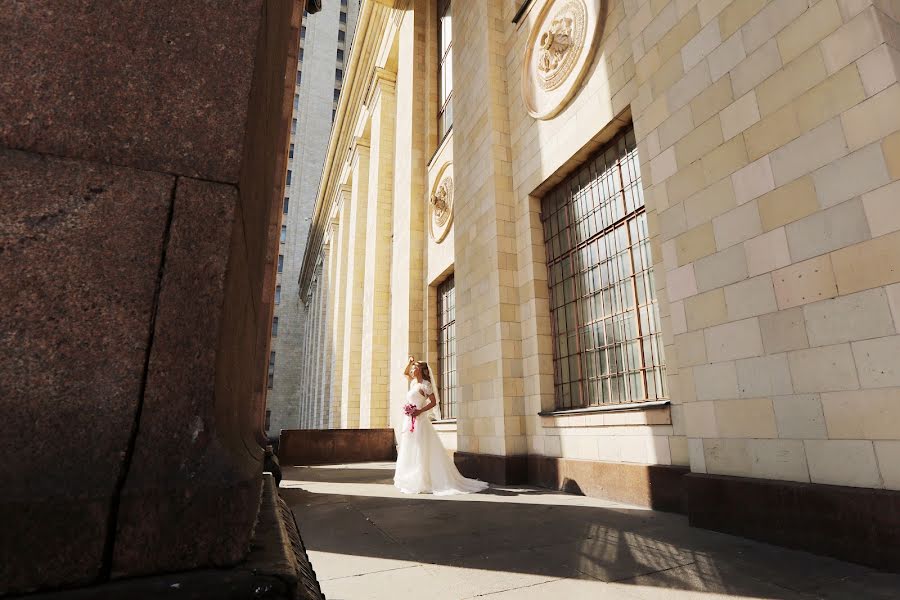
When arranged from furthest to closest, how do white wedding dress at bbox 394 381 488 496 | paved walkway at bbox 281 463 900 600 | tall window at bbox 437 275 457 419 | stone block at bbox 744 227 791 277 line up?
1. tall window at bbox 437 275 457 419
2. white wedding dress at bbox 394 381 488 496
3. stone block at bbox 744 227 791 277
4. paved walkway at bbox 281 463 900 600

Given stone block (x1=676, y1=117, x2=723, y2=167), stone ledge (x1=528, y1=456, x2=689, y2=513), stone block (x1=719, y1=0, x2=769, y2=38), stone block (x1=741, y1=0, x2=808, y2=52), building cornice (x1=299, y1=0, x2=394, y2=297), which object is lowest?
stone ledge (x1=528, y1=456, x2=689, y2=513)

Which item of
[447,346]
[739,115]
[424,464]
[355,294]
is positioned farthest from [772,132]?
[355,294]

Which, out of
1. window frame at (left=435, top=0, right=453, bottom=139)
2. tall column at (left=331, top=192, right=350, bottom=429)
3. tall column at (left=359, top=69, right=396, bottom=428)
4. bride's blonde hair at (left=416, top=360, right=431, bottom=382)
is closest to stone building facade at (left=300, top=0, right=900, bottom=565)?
bride's blonde hair at (left=416, top=360, right=431, bottom=382)

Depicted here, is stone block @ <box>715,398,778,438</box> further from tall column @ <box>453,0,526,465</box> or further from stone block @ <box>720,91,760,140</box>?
tall column @ <box>453,0,526,465</box>

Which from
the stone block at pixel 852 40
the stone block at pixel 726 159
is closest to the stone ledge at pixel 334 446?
the stone block at pixel 726 159

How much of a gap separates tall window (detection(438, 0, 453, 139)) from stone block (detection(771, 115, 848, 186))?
1058 cm

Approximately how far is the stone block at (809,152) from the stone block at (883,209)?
41cm

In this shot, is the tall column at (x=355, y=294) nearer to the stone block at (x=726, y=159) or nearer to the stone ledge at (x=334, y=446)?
the stone ledge at (x=334, y=446)

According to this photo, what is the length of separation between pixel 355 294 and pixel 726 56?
20641mm

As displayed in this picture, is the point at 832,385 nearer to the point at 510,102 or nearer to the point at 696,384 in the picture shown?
the point at 696,384

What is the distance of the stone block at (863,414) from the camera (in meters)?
2.96

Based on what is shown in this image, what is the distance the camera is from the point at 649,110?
5137 mm

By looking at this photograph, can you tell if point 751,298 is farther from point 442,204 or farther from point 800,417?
point 442,204

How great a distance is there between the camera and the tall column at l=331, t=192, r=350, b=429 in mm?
24688
